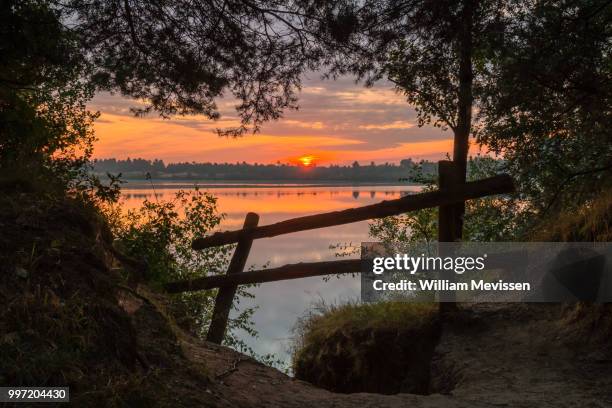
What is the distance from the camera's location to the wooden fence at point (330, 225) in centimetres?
711

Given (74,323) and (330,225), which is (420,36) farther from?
(74,323)

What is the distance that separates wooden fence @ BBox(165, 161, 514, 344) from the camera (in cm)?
711

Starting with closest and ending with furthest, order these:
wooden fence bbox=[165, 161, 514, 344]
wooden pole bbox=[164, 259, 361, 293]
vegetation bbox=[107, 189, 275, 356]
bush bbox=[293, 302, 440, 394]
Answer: wooden fence bbox=[165, 161, 514, 344], wooden pole bbox=[164, 259, 361, 293], bush bbox=[293, 302, 440, 394], vegetation bbox=[107, 189, 275, 356]

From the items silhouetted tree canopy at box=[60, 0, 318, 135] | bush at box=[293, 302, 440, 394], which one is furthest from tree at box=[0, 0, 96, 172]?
bush at box=[293, 302, 440, 394]

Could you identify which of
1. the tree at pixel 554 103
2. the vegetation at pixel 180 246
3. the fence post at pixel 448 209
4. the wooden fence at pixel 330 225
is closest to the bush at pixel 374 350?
the wooden fence at pixel 330 225

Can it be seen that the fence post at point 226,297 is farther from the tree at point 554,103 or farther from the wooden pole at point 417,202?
the tree at point 554,103

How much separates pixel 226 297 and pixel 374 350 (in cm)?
223

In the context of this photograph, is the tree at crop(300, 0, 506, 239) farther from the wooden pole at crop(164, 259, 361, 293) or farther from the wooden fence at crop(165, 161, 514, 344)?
the wooden pole at crop(164, 259, 361, 293)

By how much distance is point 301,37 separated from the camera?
758 centimetres

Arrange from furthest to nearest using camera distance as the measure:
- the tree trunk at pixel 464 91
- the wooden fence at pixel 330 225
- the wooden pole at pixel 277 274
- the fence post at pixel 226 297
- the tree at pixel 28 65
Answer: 1. the fence post at pixel 226 297
2. the wooden pole at pixel 277 274
3. the wooden fence at pixel 330 225
4. the tree trunk at pixel 464 91
5. the tree at pixel 28 65

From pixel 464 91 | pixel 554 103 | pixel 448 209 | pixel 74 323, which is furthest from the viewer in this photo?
pixel 448 209

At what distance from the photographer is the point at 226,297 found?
8.27 metres

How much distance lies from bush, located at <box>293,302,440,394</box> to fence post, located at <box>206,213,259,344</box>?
1530mm

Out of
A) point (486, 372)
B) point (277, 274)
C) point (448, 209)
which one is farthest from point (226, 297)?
point (486, 372)
